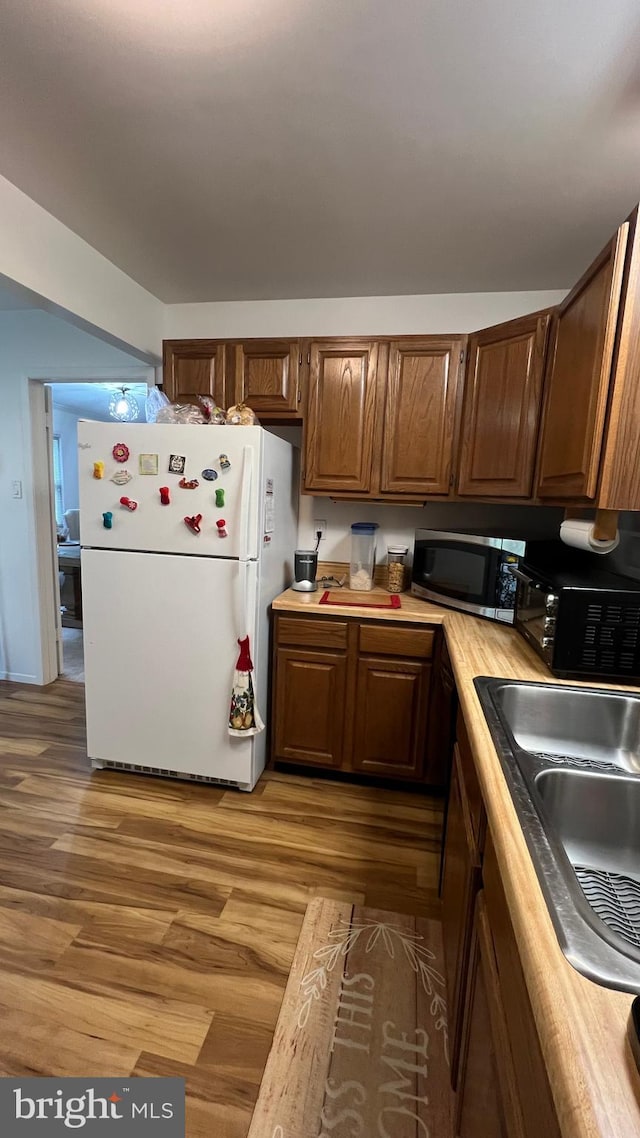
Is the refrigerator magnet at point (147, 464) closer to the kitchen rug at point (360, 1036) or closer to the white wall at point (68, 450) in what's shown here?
the kitchen rug at point (360, 1036)

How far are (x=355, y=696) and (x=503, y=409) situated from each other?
143cm

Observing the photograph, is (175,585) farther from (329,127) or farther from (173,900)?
(329,127)

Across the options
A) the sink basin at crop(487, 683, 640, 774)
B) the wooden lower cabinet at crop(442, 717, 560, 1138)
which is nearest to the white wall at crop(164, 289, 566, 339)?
the sink basin at crop(487, 683, 640, 774)

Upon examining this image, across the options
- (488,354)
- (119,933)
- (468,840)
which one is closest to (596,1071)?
(468,840)

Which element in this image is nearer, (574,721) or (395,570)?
(574,721)

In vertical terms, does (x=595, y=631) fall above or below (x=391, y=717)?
above

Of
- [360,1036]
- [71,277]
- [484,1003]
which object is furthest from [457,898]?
[71,277]

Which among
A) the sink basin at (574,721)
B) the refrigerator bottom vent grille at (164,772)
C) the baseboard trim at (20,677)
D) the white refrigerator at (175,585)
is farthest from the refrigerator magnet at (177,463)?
the baseboard trim at (20,677)

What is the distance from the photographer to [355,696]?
223cm

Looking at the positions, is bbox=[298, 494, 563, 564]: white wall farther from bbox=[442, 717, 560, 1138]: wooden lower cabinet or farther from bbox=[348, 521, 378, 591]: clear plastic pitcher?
bbox=[442, 717, 560, 1138]: wooden lower cabinet

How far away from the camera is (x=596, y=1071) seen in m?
0.43

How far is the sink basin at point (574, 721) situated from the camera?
3.93ft

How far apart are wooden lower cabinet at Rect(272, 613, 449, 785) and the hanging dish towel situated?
0.75 feet

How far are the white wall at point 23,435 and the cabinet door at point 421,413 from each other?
60.1 inches
